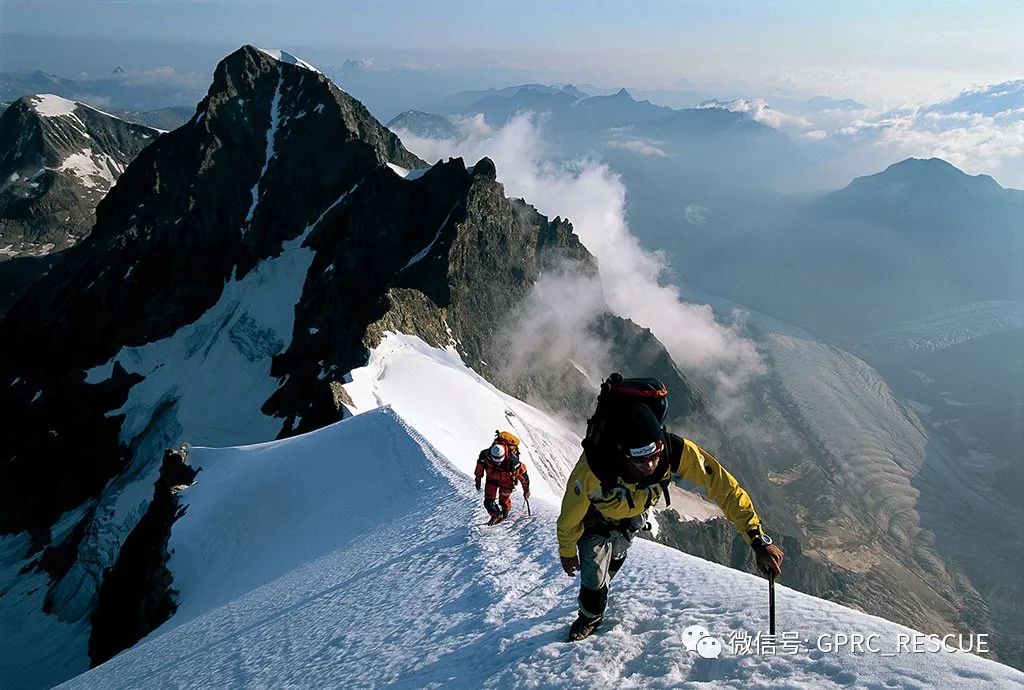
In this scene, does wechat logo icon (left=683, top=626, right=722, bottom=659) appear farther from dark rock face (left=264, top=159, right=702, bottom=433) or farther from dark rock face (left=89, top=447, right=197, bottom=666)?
dark rock face (left=264, top=159, right=702, bottom=433)

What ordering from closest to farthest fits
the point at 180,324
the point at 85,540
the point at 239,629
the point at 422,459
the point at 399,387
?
the point at 239,629, the point at 422,459, the point at 399,387, the point at 85,540, the point at 180,324

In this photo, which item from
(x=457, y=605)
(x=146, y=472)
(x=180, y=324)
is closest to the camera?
(x=457, y=605)

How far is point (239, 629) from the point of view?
44.6 ft

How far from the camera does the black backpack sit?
724 centimetres

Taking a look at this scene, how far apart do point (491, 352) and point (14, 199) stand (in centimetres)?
19971

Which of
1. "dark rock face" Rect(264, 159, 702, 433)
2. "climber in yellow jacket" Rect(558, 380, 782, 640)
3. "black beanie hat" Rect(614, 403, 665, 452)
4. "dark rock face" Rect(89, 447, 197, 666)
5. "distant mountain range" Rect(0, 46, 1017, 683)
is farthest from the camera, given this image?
"dark rock face" Rect(264, 159, 702, 433)

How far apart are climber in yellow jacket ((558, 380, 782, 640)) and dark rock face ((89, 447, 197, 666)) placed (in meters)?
22.0

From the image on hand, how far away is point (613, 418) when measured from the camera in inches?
285

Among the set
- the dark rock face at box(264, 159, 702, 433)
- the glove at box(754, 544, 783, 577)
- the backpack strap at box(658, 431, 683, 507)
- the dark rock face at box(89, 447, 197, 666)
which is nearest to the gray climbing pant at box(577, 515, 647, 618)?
the backpack strap at box(658, 431, 683, 507)

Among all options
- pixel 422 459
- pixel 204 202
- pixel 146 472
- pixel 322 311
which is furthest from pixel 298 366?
pixel 422 459

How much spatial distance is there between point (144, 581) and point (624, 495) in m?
35.1

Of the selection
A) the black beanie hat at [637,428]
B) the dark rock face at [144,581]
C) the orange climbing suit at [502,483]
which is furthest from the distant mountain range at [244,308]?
the black beanie hat at [637,428]

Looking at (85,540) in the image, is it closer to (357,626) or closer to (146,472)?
(146,472)

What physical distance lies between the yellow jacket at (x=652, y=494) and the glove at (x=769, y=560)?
0.25m
